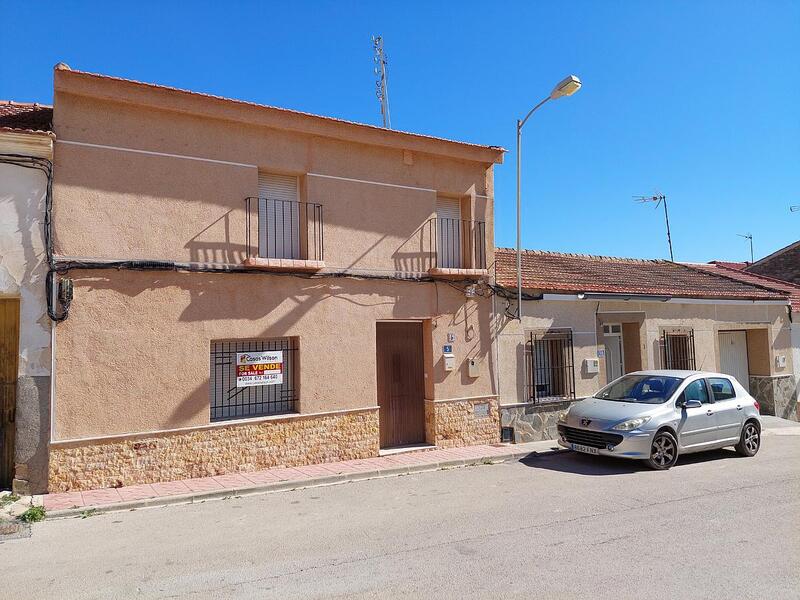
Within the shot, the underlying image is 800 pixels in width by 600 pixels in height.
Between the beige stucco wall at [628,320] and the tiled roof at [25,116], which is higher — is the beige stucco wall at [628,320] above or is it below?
below

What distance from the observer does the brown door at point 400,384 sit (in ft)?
35.6

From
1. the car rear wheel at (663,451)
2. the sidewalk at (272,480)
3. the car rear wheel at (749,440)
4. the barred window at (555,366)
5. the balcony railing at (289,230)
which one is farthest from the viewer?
the barred window at (555,366)

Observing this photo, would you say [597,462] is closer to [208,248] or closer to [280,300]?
[280,300]

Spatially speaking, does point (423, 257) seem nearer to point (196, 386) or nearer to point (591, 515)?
point (196, 386)

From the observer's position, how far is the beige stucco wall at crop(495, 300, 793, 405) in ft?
39.3

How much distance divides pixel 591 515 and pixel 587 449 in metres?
3.04

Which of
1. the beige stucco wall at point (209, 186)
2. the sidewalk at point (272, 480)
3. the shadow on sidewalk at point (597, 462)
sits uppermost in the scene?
the beige stucco wall at point (209, 186)

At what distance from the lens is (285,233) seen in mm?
9875

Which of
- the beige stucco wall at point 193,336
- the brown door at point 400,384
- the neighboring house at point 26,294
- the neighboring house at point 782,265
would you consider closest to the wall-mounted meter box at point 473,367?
the beige stucco wall at point 193,336

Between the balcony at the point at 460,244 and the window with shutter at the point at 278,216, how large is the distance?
109 inches

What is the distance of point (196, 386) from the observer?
28.7 feet

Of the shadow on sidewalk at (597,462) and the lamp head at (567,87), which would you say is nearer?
the shadow on sidewalk at (597,462)

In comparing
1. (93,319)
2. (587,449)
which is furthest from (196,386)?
(587,449)

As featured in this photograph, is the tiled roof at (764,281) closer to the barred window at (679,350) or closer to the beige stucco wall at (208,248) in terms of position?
the barred window at (679,350)
